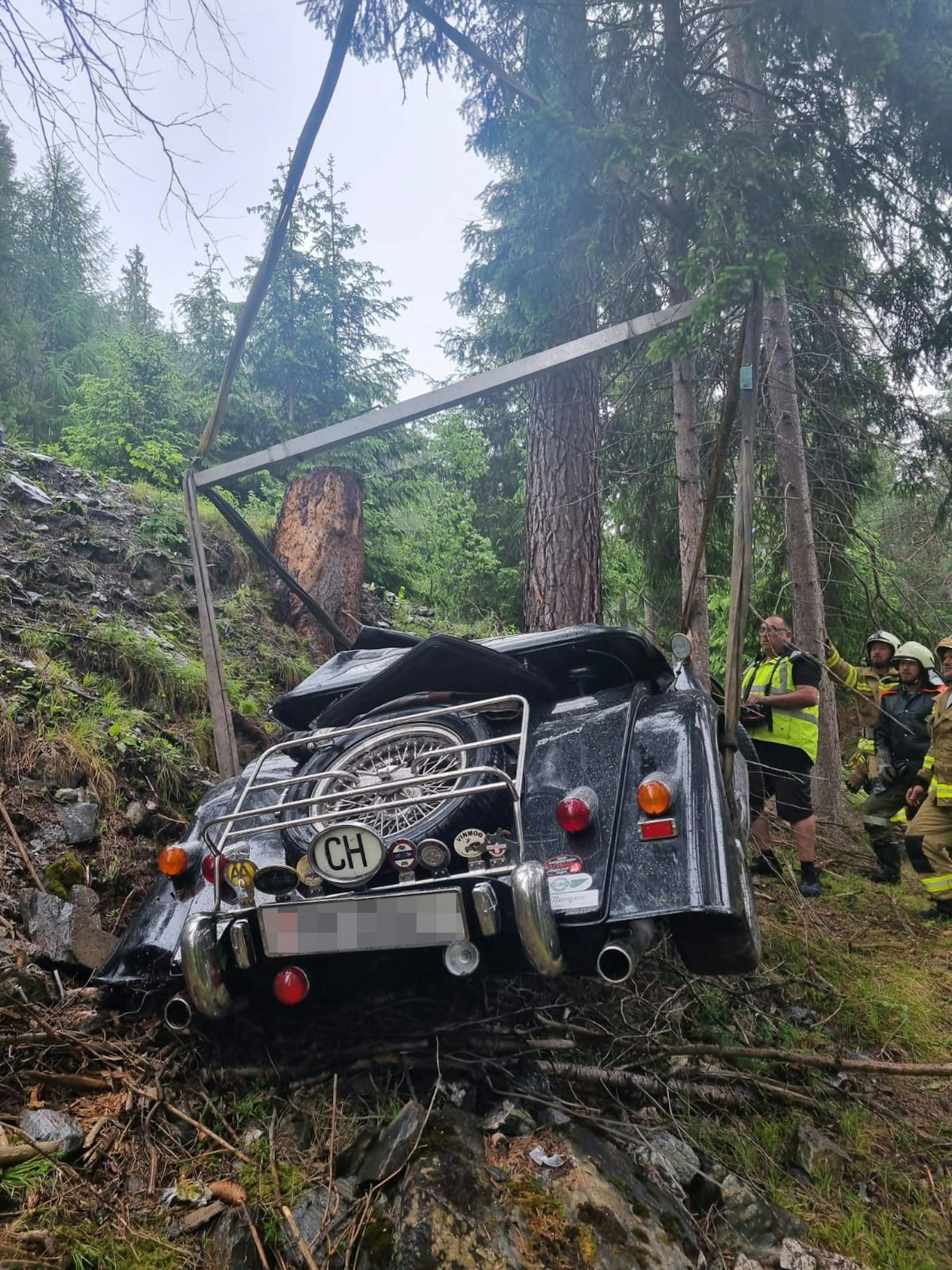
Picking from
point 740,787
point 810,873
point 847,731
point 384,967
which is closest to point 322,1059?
point 384,967

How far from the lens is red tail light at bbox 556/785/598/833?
7.81ft

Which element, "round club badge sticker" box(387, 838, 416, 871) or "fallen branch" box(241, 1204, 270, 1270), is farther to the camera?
"round club badge sticker" box(387, 838, 416, 871)

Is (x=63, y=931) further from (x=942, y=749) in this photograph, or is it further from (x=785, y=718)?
(x=942, y=749)

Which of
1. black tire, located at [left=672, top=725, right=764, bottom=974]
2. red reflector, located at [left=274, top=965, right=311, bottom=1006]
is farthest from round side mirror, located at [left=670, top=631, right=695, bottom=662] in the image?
red reflector, located at [left=274, top=965, right=311, bottom=1006]

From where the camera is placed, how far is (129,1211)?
1954mm

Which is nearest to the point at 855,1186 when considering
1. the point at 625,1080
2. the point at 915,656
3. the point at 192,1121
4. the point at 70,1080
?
the point at 625,1080

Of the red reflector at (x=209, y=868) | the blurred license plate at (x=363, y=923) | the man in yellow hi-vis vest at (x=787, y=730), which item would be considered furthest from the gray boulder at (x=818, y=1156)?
the man in yellow hi-vis vest at (x=787, y=730)

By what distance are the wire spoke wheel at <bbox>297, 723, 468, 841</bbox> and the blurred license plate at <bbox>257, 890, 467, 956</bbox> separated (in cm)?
27

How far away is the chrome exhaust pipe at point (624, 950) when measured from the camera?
2051 mm

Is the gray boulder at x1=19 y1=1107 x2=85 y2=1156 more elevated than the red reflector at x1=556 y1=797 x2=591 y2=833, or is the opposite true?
the red reflector at x1=556 y1=797 x2=591 y2=833

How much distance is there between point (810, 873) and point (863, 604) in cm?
473

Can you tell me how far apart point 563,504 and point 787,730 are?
2.13 metres

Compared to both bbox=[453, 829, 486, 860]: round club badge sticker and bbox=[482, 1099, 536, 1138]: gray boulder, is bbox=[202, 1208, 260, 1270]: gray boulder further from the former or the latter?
bbox=[453, 829, 486, 860]: round club badge sticker

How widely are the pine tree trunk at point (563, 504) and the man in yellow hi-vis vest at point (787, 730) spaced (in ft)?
3.86
